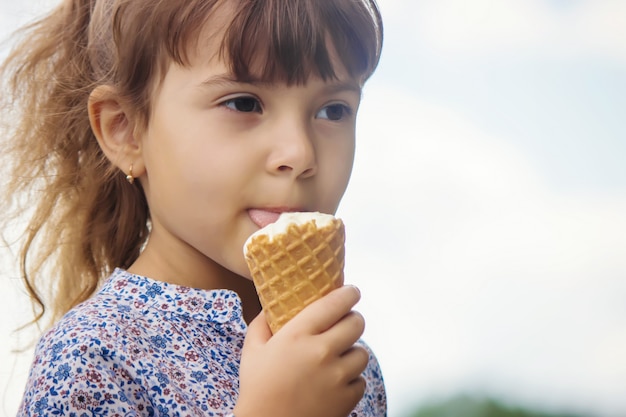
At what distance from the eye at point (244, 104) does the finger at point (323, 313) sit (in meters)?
0.37

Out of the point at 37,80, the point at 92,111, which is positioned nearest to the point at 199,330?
the point at 92,111

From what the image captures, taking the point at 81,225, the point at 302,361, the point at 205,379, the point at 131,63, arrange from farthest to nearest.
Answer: the point at 81,225 < the point at 131,63 < the point at 205,379 < the point at 302,361

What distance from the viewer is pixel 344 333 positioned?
1293 mm

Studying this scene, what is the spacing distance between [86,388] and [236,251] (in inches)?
13.8

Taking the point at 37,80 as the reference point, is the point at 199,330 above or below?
below

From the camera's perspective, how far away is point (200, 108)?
1492mm

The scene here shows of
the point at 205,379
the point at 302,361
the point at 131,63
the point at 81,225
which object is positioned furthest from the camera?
the point at 81,225

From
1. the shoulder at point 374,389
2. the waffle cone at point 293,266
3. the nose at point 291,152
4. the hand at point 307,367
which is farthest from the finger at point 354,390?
the shoulder at point 374,389

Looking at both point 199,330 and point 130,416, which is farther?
point 199,330

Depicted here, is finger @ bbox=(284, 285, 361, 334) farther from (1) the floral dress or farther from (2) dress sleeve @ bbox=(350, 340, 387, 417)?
(2) dress sleeve @ bbox=(350, 340, 387, 417)

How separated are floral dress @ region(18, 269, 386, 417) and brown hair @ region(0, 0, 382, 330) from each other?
1.00ft

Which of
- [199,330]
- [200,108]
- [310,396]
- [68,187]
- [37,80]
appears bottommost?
[310,396]

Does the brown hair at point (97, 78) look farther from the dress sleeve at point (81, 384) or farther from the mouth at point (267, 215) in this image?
the dress sleeve at point (81, 384)

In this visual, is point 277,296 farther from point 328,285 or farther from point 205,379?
point 205,379
